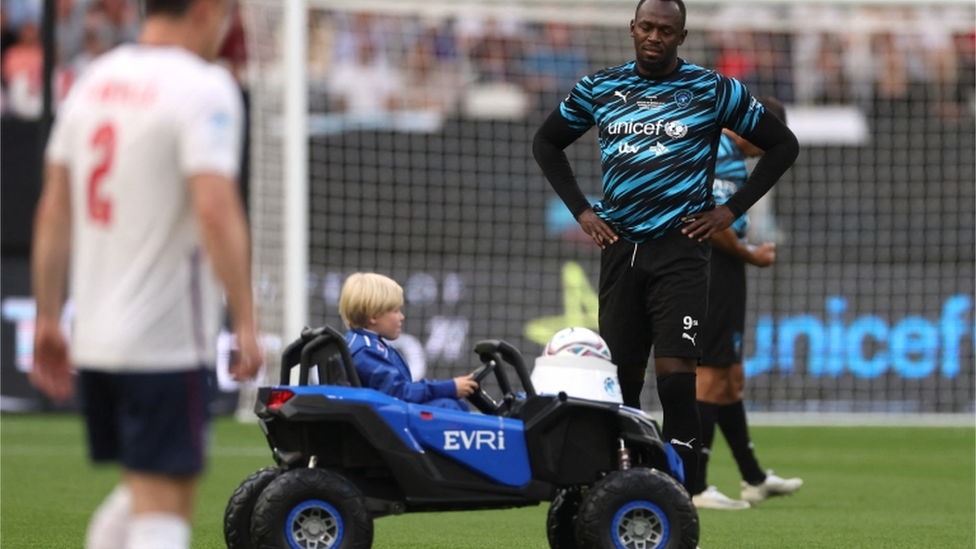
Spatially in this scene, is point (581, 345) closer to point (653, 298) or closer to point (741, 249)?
point (653, 298)

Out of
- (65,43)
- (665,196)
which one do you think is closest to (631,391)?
(665,196)

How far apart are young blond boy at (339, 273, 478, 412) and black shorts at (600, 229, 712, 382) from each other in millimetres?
654

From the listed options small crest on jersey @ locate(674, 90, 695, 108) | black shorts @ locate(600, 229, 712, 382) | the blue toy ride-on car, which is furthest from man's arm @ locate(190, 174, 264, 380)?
small crest on jersey @ locate(674, 90, 695, 108)

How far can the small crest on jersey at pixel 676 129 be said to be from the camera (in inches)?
217

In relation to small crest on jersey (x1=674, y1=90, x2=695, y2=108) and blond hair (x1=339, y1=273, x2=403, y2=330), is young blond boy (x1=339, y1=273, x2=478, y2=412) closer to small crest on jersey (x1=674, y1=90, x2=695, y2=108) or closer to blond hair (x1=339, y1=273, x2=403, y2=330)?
blond hair (x1=339, y1=273, x2=403, y2=330)

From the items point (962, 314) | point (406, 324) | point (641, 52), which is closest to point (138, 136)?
point (641, 52)

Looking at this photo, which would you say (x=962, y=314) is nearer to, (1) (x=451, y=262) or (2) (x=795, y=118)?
(2) (x=795, y=118)

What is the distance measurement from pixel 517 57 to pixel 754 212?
3.82m

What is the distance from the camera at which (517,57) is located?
1502cm

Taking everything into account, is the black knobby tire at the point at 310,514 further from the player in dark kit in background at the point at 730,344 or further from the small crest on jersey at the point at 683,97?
the player in dark kit in background at the point at 730,344

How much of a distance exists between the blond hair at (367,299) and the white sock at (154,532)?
2.02 metres

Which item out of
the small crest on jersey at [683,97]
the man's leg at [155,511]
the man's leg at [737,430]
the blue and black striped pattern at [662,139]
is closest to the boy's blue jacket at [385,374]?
the blue and black striped pattern at [662,139]

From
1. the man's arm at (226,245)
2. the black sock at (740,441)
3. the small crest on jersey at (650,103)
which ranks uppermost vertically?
the small crest on jersey at (650,103)

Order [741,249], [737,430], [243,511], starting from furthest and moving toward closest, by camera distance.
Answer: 1. [737,430]
2. [741,249]
3. [243,511]
